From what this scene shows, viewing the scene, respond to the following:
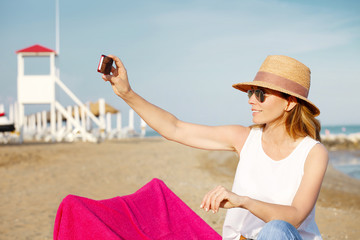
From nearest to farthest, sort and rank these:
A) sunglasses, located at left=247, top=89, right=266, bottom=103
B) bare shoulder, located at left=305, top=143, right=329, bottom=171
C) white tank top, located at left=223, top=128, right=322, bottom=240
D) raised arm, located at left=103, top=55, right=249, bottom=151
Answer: bare shoulder, located at left=305, top=143, right=329, bottom=171 < white tank top, located at left=223, top=128, right=322, bottom=240 < sunglasses, located at left=247, top=89, right=266, bottom=103 < raised arm, located at left=103, top=55, right=249, bottom=151

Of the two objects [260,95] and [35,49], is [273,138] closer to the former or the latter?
[260,95]

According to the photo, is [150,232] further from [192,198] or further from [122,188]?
[122,188]

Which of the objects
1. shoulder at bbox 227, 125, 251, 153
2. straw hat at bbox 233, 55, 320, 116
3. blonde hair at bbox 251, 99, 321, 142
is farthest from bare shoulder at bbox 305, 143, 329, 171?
shoulder at bbox 227, 125, 251, 153

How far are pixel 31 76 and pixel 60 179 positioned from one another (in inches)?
539

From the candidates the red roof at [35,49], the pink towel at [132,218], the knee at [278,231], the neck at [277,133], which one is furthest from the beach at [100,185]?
the red roof at [35,49]

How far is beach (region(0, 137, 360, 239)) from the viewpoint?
606 cm

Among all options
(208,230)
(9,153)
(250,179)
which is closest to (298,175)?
(250,179)

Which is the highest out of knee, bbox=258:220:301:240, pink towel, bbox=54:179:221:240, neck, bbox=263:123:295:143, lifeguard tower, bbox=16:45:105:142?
neck, bbox=263:123:295:143

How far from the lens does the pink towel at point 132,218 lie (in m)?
2.39

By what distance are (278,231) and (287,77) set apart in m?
1.03

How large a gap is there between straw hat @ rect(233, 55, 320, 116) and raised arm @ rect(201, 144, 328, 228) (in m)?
0.35

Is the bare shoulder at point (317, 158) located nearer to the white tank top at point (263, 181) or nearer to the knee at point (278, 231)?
the white tank top at point (263, 181)

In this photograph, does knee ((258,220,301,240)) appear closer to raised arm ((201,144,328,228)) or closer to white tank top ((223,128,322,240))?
raised arm ((201,144,328,228))

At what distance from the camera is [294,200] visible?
2.30 m
